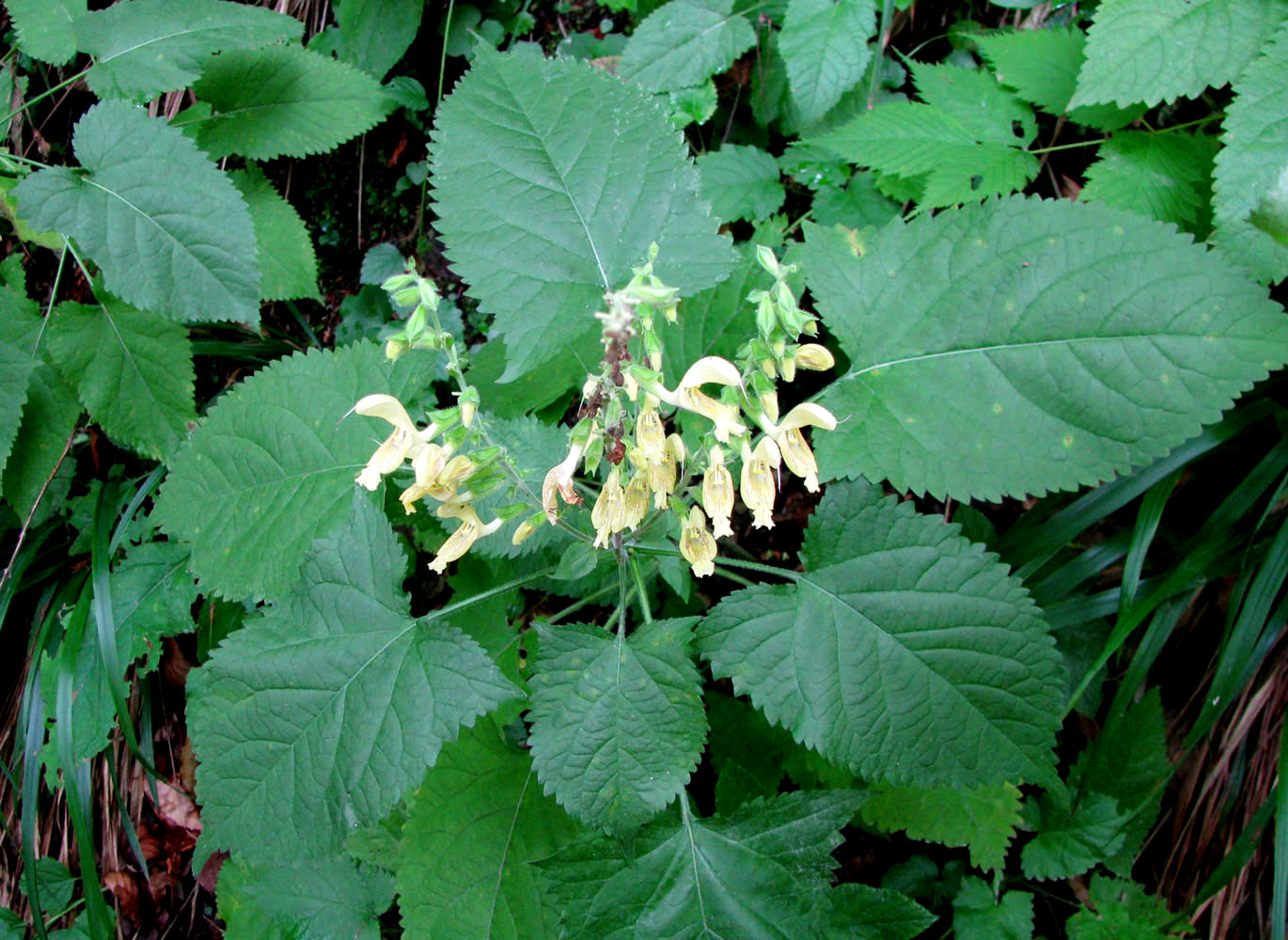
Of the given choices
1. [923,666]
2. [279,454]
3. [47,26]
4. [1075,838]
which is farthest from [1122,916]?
[47,26]

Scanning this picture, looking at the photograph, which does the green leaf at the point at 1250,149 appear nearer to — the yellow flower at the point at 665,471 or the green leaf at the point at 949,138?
the green leaf at the point at 949,138

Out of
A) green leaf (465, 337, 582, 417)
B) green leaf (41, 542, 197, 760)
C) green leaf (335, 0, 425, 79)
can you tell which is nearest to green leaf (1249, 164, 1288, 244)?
green leaf (465, 337, 582, 417)

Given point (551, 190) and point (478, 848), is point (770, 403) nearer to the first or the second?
point (551, 190)

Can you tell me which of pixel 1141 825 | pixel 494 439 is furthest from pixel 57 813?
pixel 1141 825

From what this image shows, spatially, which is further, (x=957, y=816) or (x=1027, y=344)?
(x=957, y=816)

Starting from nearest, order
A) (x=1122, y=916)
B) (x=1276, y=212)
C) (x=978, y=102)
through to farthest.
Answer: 1. (x=1276, y=212)
2. (x=1122, y=916)
3. (x=978, y=102)

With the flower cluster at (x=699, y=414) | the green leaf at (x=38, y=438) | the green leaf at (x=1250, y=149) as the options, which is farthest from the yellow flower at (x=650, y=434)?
the green leaf at (x=38, y=438)
